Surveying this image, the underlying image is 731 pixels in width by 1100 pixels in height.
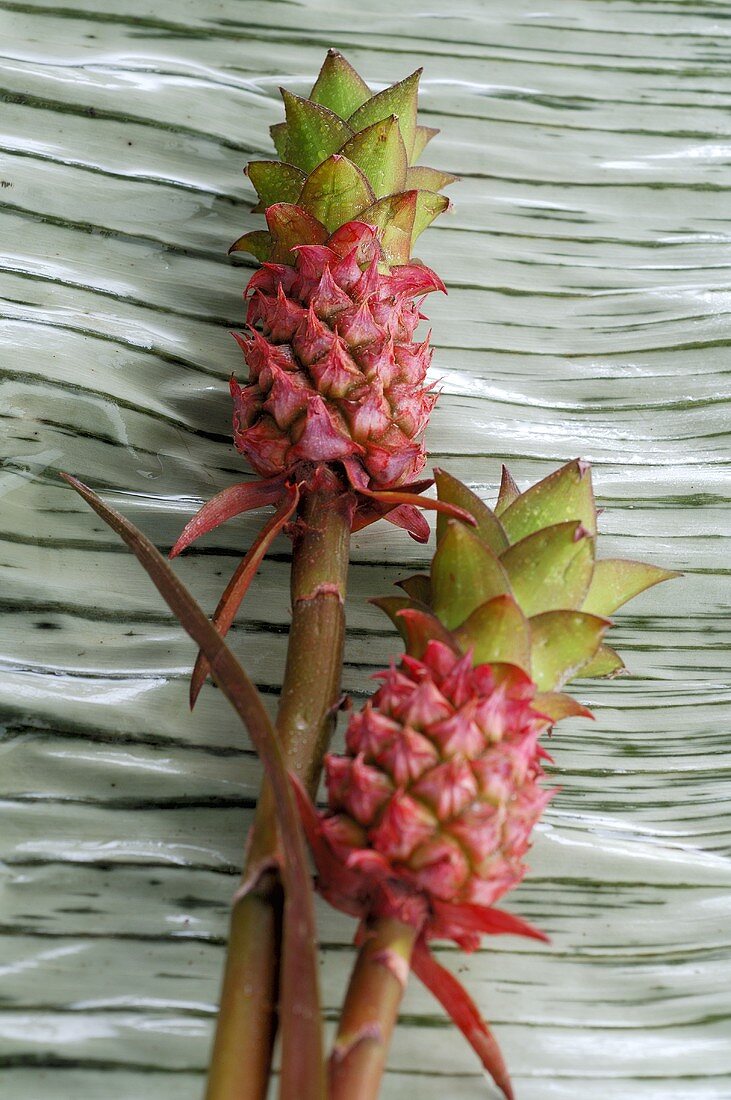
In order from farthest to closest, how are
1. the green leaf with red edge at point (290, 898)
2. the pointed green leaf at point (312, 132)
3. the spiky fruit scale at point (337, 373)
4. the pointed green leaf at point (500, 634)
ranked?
the pointed green leaf at point (312, 132)
the spiky fruit scale at point (337, 373)
the pointed green leaf at point (500, 634)
the green leaf with red edge at point (290, 898)

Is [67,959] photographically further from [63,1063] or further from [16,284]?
[16,284]

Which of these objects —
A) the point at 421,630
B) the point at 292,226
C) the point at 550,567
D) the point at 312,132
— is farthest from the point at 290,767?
the point at 312,132

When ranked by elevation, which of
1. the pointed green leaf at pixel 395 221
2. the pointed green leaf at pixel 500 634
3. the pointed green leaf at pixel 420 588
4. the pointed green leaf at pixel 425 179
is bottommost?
the pointed green leaf at pixel 500 634

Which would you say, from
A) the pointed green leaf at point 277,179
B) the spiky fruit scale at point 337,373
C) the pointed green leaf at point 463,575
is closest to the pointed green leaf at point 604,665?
the pointed green leaf at point 463,575

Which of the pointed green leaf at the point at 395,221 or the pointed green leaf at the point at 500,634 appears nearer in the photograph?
the pointed green leaf at the point at 500,634

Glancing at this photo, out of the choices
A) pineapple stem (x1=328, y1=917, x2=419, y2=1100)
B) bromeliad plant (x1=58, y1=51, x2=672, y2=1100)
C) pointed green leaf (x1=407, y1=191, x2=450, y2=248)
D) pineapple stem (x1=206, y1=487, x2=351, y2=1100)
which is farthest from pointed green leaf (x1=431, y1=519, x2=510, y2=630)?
pointed green leaf (x1=407, y1=191, x2=450, y2=248)

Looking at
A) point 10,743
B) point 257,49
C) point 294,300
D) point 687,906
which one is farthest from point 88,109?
point 687,906

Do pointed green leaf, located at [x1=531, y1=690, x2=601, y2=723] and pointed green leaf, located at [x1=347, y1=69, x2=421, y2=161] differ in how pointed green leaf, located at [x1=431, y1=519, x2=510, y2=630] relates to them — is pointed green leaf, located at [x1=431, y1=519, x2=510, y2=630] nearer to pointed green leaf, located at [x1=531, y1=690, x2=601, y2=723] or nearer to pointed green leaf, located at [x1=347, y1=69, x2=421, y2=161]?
pointed green leaf, located at [x1=531, y1=690, x2=601, y2=723]

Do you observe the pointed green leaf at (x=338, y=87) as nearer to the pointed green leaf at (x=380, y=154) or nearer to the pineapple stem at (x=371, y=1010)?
the pointed green leaf at (x=380, y=154)
